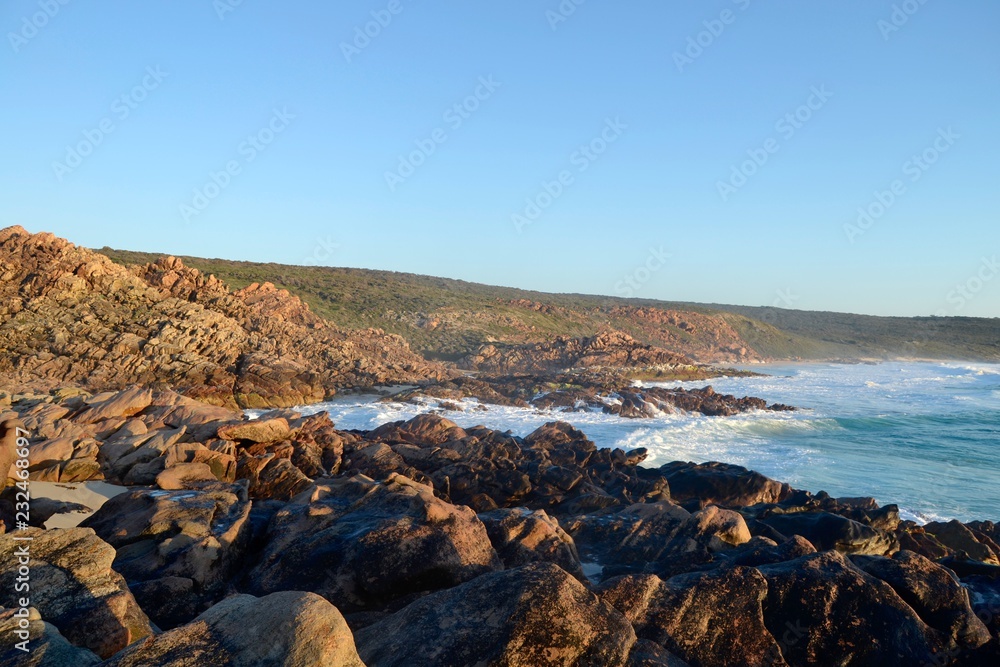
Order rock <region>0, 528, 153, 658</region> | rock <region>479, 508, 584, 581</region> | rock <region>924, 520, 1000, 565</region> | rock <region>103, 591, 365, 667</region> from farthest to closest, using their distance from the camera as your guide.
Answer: rock <region>924, 520, 1000, 565</region>
rock <region>479, 508, 584, 581</region>
rock <region>0, 528, 153, 658</region>
rock <region>103, 591, 365, 667</region>

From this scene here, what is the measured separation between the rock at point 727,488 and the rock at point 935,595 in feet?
18.8

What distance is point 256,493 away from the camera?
1030cm

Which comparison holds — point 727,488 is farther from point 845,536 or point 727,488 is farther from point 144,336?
point 144,336

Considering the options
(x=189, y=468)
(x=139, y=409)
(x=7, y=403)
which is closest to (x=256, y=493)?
(x=189, y=468)

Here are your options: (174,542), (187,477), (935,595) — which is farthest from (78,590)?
(935,595)

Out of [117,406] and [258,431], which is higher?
[117,406]

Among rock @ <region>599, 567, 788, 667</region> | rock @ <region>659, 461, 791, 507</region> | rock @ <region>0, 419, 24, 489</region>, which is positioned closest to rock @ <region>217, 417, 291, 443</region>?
rock @ <region>0, 419, 24, 489</region>

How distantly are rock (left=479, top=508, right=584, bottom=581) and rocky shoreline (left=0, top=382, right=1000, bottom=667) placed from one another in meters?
0.02

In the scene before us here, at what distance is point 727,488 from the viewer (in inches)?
481

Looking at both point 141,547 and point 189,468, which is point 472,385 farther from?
point 141,547

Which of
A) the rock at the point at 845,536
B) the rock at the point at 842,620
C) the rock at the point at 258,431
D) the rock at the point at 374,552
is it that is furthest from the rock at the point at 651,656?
the rock at the point at 258,431

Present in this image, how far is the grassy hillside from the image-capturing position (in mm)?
55594

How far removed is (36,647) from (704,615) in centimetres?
476

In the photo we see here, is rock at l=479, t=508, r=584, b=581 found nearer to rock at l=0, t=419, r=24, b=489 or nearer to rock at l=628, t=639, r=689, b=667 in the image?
rock at l=628, t=639, r=689, b=667
